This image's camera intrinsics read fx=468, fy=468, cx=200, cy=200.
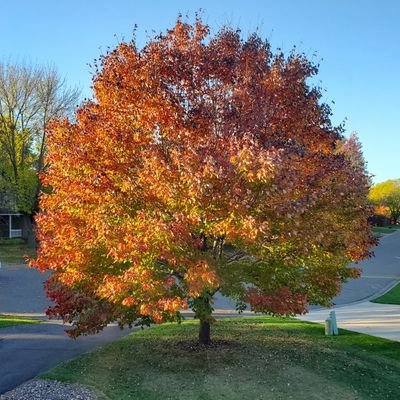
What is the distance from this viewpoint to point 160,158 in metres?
7.37

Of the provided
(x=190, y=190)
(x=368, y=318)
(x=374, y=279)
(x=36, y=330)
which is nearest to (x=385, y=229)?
(x=374, y=279)

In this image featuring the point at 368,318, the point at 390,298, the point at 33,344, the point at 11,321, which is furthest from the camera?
the point at 390,298

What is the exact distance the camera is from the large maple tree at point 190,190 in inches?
280

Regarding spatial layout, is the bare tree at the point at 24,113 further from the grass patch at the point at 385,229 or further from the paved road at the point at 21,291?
the grass patch at the point at 385,229

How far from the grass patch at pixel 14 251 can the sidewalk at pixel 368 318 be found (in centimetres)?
2122

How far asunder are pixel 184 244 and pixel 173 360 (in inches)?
138

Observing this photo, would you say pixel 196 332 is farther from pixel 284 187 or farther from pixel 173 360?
pixel 284 187

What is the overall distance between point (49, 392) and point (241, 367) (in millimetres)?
3641

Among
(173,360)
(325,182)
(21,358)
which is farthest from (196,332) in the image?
(325,182)

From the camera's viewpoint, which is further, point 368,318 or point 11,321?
point 368,318

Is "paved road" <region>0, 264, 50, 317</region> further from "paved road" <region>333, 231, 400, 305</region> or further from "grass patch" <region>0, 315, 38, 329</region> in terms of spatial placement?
"paved road" <region>333, 231, 400, 305</region>

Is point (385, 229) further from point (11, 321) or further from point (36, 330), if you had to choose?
point (36, 330)

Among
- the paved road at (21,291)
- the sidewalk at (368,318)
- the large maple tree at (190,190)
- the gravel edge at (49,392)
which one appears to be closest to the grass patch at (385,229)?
the sidewalk at (368,318)

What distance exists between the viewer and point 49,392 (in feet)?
26.0
